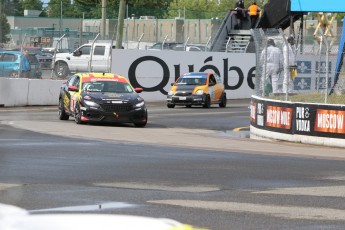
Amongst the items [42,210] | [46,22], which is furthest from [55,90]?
[42,210]

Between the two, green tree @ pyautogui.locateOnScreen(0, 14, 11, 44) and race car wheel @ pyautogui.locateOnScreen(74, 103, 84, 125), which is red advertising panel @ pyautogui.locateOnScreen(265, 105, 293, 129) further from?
green tree @ pyautogui.locateOnScreen(0, 14, 11, 44)

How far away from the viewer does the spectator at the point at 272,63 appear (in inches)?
909

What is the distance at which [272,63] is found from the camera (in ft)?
76.6

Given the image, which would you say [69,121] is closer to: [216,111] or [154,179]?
[216,111]

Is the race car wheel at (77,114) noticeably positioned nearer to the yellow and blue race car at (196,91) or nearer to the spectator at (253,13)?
the yellow and blue race car at (196,91)

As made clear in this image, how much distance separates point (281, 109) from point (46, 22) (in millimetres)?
34733

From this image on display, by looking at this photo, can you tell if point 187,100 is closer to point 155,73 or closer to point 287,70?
point 155,73

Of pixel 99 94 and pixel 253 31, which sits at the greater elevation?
pixel 253 31

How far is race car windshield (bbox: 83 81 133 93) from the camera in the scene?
26.0 metres

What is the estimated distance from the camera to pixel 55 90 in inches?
1406

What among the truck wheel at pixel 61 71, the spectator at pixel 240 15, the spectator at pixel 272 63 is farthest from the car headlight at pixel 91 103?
the spectator at pixel 240 15

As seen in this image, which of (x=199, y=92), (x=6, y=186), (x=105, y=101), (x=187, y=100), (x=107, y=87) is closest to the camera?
(x=6, y=186)

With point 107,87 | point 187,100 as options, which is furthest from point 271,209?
point 187,100

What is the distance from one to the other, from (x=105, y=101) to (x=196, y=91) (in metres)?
11.3
